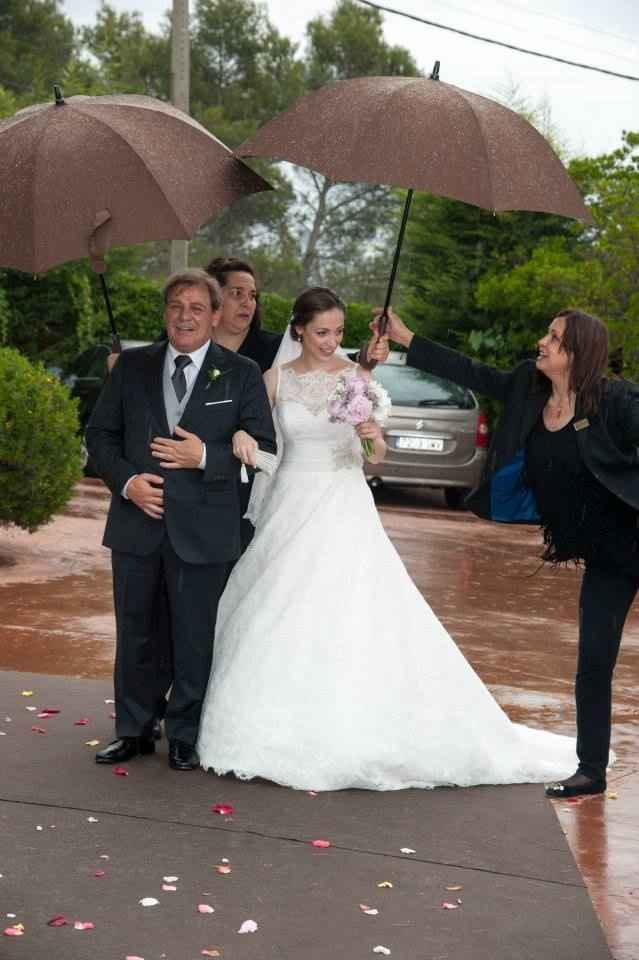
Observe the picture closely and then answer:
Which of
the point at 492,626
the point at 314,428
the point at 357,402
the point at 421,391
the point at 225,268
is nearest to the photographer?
the point at 357,402

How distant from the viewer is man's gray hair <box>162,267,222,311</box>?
6102 millimetres

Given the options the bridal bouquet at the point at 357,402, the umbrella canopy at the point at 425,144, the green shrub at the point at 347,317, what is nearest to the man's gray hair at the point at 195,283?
the umbrella canopy at the point at 425,144

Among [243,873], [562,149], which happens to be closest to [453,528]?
[243,873]

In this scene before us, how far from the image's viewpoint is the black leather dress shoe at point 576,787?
6125mm

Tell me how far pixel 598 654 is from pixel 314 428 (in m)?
1.50

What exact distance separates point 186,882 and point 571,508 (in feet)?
7.23

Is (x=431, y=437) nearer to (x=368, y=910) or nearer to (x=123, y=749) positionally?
(x=123, y=749)

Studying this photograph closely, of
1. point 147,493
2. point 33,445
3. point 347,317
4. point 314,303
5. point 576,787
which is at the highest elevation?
point 314,303

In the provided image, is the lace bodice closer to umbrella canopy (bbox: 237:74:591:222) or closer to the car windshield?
umbrella canopy (bbox: 237:74:591:222)

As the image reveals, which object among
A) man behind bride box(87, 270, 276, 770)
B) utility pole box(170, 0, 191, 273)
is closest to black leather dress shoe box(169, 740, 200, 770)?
man behind bride box(87, 270, 276, 770)

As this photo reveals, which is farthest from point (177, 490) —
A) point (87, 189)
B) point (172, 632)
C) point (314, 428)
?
point (87, 189)

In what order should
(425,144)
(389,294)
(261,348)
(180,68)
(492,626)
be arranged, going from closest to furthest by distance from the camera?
(425,144), (389,294), (261,348), (492,626), (180,68)

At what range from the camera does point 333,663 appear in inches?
242

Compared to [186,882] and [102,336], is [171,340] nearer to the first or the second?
[186,882]
